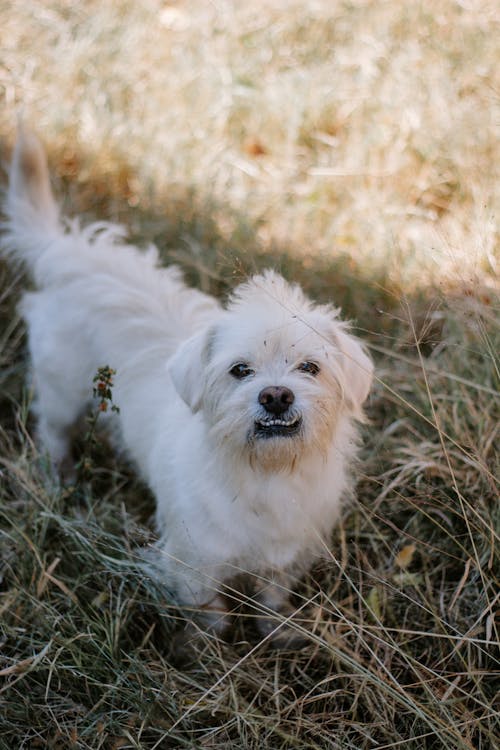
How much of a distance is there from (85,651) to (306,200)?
3311mm

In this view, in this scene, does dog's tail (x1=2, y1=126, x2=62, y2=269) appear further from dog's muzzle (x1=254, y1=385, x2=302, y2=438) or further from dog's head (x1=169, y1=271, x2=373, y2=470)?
dog's muzzle (x1=254, y1=385, x2=302, y2=438)

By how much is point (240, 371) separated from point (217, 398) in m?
0.12

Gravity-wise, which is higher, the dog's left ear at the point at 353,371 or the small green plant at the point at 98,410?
the dog's left ear at the point at 353,371

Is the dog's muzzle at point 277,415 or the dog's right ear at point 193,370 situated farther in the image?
the dog's right ear at point 193,370

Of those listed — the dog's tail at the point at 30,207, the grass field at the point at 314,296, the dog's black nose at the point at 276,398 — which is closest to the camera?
the dog's black nose at the point at 276,398

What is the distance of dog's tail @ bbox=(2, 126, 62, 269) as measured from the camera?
11.1 feet

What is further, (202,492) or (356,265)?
(356,265)

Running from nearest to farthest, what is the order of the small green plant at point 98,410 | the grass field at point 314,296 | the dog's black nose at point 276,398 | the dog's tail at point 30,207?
the dog's black nose at point 276,398 → the grass field at point 314,296 → the small green plant at point 98,410 → the dog's tail at point 30,207

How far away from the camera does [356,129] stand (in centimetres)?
498

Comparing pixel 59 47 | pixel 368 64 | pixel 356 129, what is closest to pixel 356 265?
pixel 356 129

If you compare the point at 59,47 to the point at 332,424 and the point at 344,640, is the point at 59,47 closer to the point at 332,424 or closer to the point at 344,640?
the point at 332,424

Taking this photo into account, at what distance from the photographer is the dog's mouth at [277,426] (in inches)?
84.2

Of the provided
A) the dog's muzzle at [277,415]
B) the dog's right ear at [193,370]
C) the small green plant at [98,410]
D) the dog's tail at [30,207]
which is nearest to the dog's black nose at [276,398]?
the dog's muzzle at [277,415]

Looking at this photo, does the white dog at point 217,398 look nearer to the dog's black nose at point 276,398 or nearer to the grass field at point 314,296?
the dog's black nose at point 276,398
